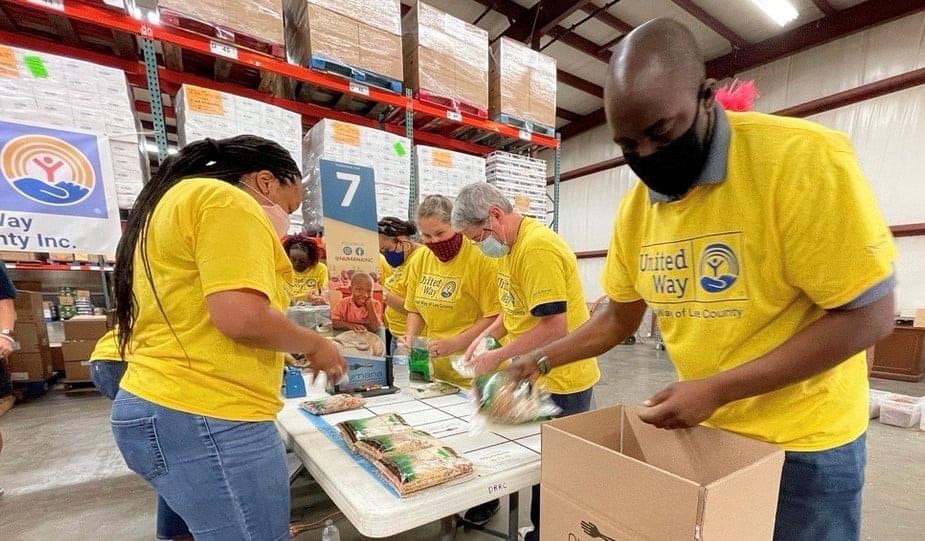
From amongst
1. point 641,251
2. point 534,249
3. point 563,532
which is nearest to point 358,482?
point 563,532

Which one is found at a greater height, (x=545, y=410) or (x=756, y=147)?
(x=756, y=147)

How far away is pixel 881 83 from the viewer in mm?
4820

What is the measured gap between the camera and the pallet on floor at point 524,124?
3159 mm

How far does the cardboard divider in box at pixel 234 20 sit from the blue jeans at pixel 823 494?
273 cm

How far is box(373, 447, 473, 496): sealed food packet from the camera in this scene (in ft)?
2.71

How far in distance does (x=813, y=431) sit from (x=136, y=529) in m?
2.86

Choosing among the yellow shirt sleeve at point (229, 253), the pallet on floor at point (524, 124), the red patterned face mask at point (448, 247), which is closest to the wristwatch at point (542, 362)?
the yellow shirt sleeve at point (229, 253)

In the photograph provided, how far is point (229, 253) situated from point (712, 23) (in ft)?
21.1

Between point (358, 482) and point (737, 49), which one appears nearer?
point (358, 482)

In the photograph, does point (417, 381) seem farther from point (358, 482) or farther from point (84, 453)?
point (84, 453)

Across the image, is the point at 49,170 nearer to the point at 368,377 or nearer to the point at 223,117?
the point at 223,117

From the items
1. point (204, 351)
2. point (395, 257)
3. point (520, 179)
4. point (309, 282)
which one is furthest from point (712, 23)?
point (204, 351)

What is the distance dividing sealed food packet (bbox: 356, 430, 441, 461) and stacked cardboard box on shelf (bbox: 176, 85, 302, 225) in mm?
1899

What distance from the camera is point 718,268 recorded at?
0.73 metres
